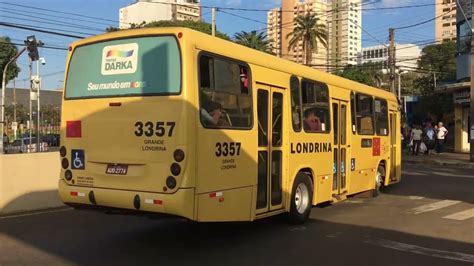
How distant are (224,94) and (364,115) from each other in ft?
20.0

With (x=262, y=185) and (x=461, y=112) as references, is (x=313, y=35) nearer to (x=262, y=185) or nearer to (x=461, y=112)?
(x=461, y=112)

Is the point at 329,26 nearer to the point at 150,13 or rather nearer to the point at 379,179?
the point at 150,13

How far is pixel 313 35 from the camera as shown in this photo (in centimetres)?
5509

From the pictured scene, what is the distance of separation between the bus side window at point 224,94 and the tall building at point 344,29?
76.4 ft

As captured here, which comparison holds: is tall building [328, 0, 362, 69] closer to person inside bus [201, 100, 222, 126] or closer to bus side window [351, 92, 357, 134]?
bus side window [351, 92, 357, 134]

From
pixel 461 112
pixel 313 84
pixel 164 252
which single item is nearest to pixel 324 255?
pixel 164 252

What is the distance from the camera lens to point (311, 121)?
32.6ft

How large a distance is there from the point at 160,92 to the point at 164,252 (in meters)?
2.25

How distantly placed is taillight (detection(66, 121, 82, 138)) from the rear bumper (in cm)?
70

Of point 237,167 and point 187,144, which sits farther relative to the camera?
point 237,167

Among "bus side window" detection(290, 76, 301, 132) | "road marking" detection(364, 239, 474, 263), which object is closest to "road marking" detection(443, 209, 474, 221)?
"road marking" detection(364, 239, 474, 263)

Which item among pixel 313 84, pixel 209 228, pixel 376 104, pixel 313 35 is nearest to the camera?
pixel 209 228

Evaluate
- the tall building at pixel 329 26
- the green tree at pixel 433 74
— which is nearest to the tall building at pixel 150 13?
the tall building at pixel 329 26

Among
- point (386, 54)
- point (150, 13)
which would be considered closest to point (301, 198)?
point (150, 13)
